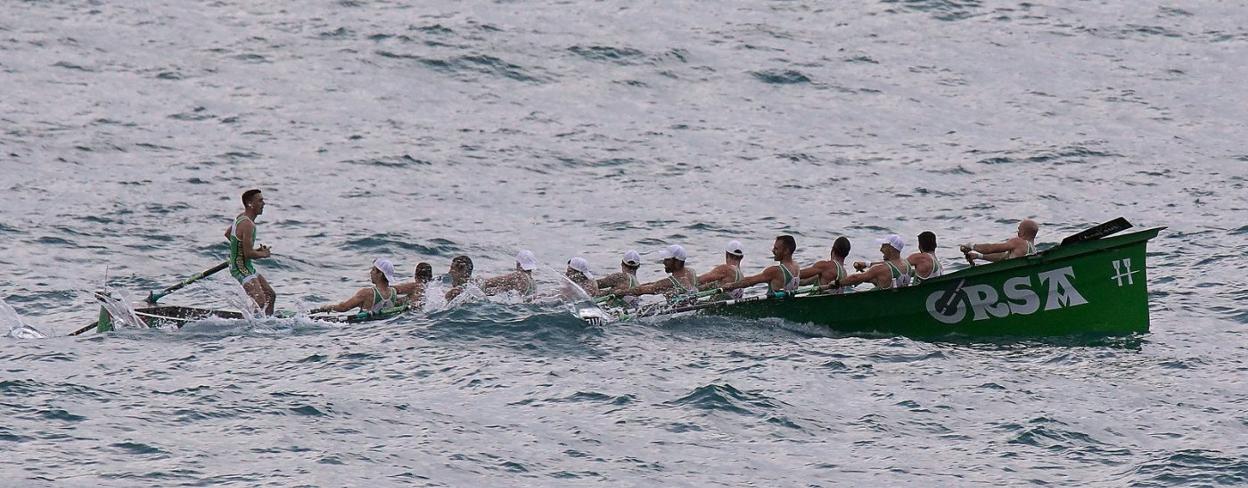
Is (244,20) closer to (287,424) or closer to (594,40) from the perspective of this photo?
(594,40)

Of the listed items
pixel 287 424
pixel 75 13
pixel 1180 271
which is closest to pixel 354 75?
pixel 75 13

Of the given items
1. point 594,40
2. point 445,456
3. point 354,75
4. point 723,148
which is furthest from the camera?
point 594,40

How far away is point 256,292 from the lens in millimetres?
25375

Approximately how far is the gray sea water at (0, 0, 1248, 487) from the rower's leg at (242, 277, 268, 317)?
402 mm

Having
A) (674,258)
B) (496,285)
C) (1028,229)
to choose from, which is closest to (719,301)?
(674,258)

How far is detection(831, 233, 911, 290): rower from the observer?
25234 mm

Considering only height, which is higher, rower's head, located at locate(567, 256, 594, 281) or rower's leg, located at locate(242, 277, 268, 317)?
rower's head, located at locate(567, 256, 594, 281)

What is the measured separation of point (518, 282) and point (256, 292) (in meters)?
3.55

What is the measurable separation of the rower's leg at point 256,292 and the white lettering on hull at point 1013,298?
8.73 m

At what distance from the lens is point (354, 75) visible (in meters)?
41.1

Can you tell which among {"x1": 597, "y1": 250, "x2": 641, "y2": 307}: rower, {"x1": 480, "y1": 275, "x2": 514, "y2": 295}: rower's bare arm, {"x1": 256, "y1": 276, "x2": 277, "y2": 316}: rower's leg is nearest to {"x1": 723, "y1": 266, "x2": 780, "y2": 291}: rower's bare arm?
{"x1": 597, "y1": 250, "x2": 641, "y2": 307}: rower

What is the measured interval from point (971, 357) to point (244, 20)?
2535 cm

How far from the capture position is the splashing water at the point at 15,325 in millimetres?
25391

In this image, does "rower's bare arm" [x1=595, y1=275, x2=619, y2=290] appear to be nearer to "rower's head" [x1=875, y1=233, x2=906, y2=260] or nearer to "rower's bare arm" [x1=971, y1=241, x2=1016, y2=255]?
"rower's head" [x1=875, y1=233, x2=906, y2=260]
